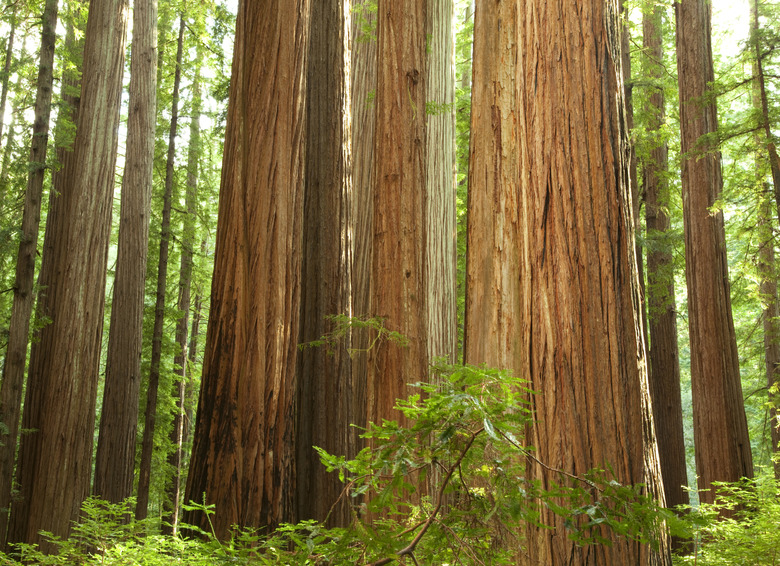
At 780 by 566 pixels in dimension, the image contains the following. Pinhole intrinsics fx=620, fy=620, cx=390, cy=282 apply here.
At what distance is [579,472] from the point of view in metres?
2.85

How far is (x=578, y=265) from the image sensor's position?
120 inches

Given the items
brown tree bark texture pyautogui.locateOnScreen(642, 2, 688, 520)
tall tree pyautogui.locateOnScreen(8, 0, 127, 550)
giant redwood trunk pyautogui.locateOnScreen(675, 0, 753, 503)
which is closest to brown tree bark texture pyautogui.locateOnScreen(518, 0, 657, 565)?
giant redwood trunk pyautogui.locateOnScreen(675, 0, 753, 503)

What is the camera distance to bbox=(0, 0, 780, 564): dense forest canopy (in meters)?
2.21

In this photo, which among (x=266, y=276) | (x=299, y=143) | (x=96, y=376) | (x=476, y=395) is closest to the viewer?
(x=476, y=395)

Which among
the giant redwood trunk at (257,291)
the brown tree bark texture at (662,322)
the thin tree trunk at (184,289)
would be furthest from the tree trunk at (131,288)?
the brown tree bark texture at (662,322)

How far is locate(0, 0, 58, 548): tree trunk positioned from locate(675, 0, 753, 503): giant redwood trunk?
937 cm

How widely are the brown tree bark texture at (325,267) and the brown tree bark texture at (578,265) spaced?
3.12m

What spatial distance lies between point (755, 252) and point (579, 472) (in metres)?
9.19

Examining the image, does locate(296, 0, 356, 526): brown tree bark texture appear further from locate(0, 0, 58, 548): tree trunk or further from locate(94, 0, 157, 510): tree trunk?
locate(94, 0, 157, 510): tree trunk

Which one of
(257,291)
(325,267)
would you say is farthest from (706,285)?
(257,291)

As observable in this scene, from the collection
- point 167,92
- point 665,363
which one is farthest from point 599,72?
point 167,92

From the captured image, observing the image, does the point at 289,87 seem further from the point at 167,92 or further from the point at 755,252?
the point at 167,92

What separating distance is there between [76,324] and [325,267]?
456cm

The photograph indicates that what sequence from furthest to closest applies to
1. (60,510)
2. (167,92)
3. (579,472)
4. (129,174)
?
(167,92), (129,174), (60,510), (579,472)
